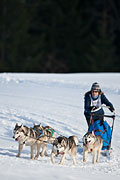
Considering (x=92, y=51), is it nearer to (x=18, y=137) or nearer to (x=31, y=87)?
(x=31, y=87)

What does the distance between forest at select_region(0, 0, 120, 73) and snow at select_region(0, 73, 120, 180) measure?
13.2 m

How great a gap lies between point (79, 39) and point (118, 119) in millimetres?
25001

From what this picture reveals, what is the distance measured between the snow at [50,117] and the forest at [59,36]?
13222mm

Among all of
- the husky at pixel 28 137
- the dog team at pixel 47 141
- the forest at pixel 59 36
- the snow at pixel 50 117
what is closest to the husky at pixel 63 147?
the dog team at pixel 47 141

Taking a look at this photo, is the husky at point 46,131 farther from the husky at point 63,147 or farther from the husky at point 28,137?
the husky at point 63,147

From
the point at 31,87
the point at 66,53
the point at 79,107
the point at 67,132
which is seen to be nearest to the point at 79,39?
the point at 66,53

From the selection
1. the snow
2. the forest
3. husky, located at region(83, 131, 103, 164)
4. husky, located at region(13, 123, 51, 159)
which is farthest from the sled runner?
the forest

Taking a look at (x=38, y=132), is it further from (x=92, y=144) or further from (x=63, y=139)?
(x=92, y=144)

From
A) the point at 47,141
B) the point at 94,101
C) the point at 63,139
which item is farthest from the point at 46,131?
the point at 94,101

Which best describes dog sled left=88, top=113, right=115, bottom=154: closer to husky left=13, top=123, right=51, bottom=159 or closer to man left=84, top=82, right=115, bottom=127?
man left=84, top=82, right=115, bottom=127

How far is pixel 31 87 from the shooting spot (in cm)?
1547

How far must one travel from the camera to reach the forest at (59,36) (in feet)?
105

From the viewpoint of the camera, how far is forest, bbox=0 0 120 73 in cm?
3188

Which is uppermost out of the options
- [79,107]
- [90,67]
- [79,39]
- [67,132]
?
[79,39]
